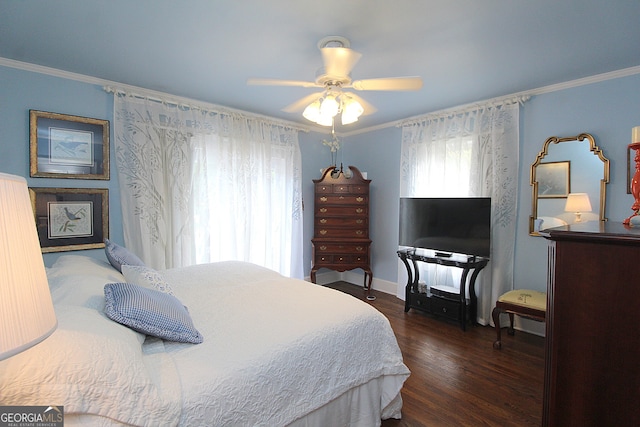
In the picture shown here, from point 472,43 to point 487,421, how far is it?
8.30 ft

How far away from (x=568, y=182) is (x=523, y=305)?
129cm

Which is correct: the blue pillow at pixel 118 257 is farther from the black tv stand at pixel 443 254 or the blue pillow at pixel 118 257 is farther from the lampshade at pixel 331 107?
the black tv stand at pixel 443 254

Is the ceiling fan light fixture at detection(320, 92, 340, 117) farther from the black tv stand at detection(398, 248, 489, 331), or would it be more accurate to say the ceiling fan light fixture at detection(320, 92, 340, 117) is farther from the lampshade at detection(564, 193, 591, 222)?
the lampshade at detection(564, 193, 591, 222)

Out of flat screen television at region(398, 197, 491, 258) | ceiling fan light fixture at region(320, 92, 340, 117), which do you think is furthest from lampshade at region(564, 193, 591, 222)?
ceiling fan light fixture at region(320, 92, 340, 117)

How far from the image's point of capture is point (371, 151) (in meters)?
4.67

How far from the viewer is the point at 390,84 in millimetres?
2029

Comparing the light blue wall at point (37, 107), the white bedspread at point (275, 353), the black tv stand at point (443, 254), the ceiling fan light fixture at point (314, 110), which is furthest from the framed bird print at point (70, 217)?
the black tv stand at point (443, 254)

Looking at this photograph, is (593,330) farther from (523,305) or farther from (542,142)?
(542,142)

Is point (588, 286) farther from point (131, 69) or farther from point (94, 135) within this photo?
point (94, 135)

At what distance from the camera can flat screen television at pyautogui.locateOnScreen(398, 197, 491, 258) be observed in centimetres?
321

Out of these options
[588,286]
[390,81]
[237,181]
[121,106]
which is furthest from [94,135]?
[588,286]

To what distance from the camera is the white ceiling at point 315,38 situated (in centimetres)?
173

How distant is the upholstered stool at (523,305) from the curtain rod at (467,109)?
195 centimetres

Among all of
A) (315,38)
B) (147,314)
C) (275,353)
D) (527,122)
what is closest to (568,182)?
(527,122)
